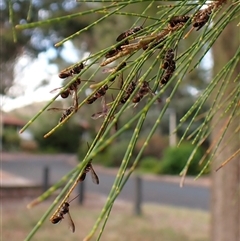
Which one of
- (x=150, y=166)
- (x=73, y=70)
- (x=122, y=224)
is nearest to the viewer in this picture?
(x=73, y=70)

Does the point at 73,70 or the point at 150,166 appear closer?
the point at 73,70

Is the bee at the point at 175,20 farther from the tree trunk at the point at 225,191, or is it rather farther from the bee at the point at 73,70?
the tree trunk at the point at 225,191

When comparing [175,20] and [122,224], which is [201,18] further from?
[122,224]

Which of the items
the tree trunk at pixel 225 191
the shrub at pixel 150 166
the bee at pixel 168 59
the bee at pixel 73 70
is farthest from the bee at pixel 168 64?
the shrub at pixel 150 166

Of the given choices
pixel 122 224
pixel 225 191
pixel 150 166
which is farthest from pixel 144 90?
pixel 150 166

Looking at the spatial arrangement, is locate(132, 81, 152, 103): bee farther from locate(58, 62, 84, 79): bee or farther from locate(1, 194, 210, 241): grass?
locate(1, 194, 210, 241): grass

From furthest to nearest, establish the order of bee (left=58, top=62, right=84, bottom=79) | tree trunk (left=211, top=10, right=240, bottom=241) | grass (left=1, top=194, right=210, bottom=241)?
1. grass (left=1, top=194, right=210, bottom=241)
2. tree trunk (left=211, top=10, right=240, bottom=241)
3. bee (left=58, top=62, right=84, bottom=79)

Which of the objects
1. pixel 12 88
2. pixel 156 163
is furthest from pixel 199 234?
pixel 156 163

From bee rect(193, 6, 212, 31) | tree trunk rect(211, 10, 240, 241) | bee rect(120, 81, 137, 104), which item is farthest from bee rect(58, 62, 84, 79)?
tree trunk rect(211, 10, 240, 241)

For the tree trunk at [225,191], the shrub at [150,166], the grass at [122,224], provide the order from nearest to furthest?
the tree trunk at [225,191], the grass at [122,224], the shrub at [150,166]
